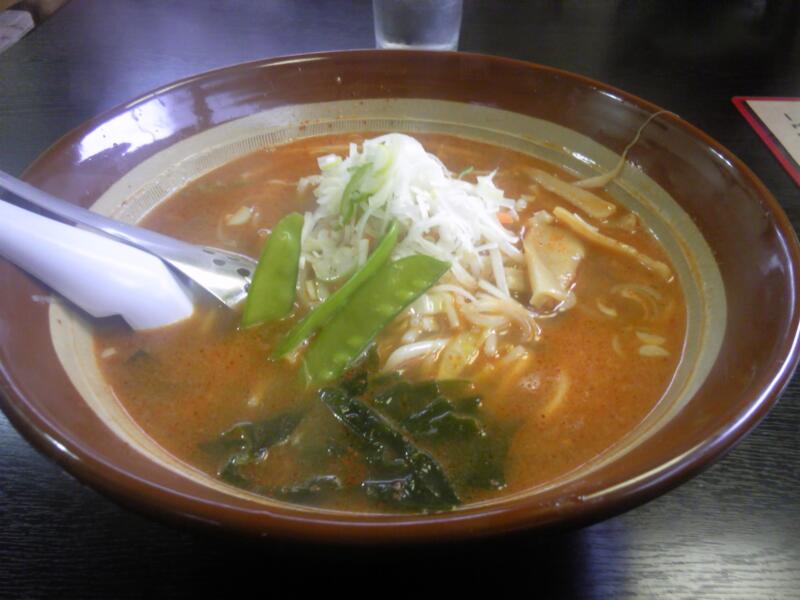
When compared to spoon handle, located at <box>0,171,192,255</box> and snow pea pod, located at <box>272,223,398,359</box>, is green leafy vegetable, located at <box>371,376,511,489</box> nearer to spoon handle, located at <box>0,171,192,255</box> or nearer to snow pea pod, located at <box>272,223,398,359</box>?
snow pea pod, located at <box>272,223,398,359</box>

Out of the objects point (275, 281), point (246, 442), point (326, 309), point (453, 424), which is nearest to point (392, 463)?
point (453, 424)

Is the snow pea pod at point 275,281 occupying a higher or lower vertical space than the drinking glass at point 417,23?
lower

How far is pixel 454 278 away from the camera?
5.04 ft

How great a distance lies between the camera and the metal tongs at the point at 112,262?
3.89 ft

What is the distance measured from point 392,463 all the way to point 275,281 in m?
0.53

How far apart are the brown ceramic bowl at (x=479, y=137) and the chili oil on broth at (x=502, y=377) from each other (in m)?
0.07

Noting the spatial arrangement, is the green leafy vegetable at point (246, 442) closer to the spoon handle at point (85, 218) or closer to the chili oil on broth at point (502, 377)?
the chili oil on broth at point (502, 377)

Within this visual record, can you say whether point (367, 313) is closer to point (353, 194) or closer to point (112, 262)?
point (353, 194)

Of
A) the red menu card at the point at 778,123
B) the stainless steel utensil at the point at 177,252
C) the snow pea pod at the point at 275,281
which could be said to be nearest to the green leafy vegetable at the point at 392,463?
the snow pea pod at the point at 275,281

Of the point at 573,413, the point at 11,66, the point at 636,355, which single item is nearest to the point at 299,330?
the point at 573,413

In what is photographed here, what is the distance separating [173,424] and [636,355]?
94 cm

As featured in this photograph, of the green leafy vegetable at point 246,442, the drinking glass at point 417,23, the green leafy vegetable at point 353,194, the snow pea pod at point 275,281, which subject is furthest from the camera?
the drinking glass at point 417,23

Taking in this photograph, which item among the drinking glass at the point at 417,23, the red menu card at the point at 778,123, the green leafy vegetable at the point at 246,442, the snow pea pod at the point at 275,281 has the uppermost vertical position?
the drinking glass at the point at 417,23

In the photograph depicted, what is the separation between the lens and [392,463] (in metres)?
1.12
